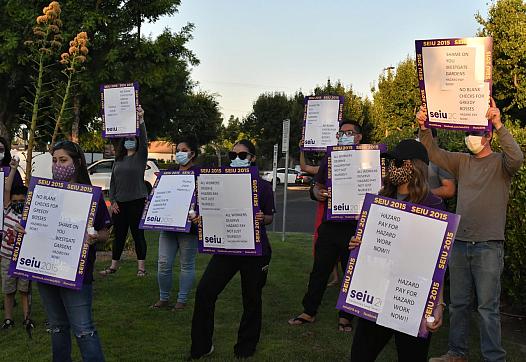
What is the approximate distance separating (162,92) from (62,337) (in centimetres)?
2595

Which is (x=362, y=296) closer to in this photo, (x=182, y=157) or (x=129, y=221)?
(x=182, y=157)

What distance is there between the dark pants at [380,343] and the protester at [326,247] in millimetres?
2268

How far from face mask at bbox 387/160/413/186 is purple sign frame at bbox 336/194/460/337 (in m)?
0.23

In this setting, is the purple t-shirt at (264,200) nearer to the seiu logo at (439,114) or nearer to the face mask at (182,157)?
the seiu logo at (439,114)

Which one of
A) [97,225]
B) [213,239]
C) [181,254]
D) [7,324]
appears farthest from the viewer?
[181,254]

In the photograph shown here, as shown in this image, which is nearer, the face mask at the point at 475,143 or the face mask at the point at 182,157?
the face mask at the point at 475,143

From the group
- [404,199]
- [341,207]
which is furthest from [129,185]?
[404,199]

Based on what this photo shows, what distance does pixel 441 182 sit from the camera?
15.6 feet

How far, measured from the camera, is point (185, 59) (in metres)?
24.9

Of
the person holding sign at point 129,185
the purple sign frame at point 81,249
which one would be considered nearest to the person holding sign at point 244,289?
the purple sign frame at point 81,249

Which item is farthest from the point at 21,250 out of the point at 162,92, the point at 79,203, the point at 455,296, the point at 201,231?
the point at 162,92

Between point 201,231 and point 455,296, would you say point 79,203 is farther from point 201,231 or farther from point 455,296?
point 455,296

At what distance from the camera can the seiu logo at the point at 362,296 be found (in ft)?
9.53

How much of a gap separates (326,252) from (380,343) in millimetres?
2400
